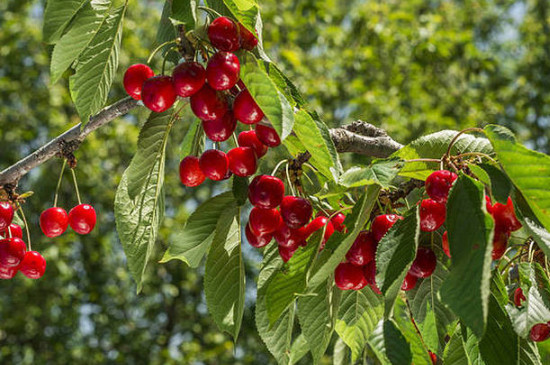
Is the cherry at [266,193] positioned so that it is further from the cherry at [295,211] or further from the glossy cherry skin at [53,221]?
the glossy cherry skin at [53,221]

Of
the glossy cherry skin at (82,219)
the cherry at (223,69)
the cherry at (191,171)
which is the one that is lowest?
the glossy cherry skin at (82,219)

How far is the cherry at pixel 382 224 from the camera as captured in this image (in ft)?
2.54

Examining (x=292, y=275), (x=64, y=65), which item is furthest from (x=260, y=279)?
(x=64, y=65)

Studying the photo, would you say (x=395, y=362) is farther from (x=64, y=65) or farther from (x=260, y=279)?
(x=64, y=65)

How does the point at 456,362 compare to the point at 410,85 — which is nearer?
the point at 456,362

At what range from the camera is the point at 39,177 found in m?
4.91

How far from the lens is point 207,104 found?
791 mm

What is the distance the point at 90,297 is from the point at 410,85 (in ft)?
10.4

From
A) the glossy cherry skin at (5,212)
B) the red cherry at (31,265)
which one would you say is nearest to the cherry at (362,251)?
the glossy cherry skin at (5,212)

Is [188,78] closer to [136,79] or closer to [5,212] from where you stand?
[136,79]

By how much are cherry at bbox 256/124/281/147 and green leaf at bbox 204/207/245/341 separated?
113 mm

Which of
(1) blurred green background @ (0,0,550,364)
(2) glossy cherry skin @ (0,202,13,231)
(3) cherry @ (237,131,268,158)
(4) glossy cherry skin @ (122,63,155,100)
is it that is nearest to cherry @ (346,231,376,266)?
(3) cherry @ (237,131,268,158)

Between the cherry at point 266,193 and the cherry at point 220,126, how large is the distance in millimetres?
82

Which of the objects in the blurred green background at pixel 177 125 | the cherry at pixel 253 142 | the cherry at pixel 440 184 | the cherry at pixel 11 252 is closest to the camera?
the cherry at pixel 440 184
